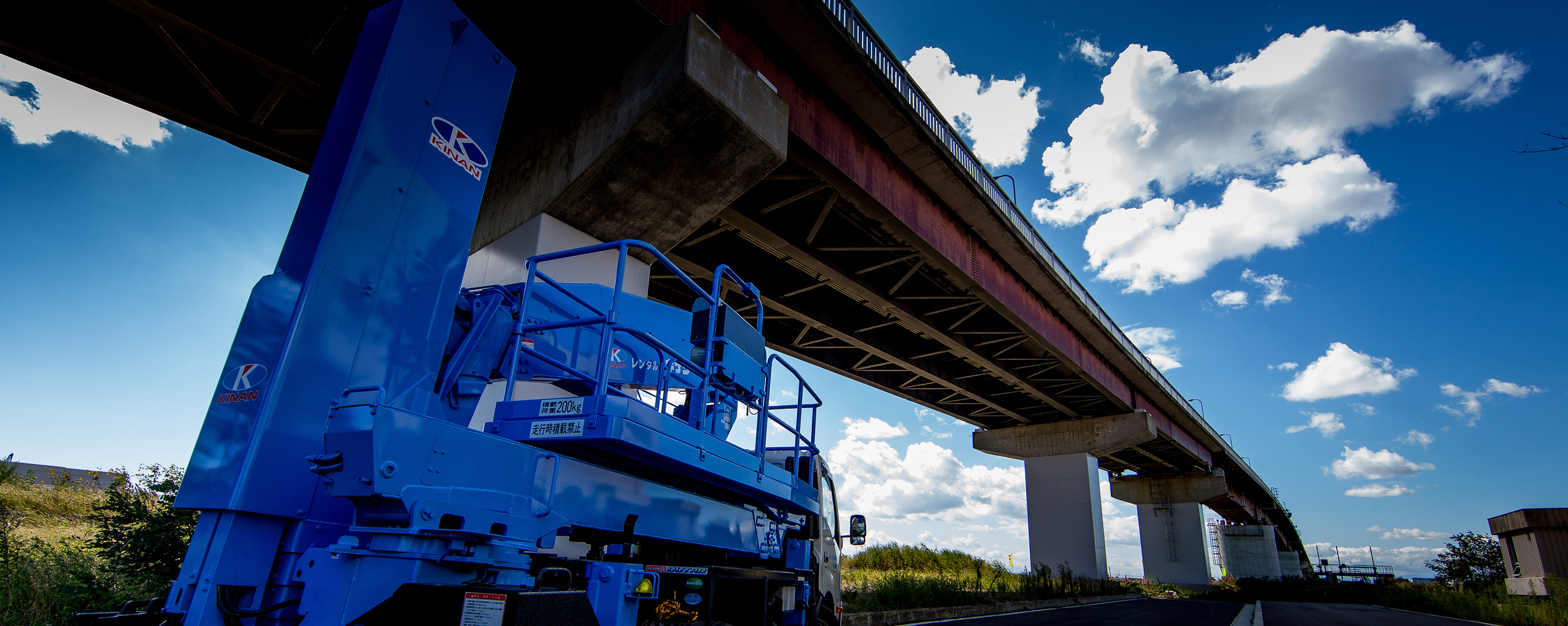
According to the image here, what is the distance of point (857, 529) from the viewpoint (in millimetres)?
8180

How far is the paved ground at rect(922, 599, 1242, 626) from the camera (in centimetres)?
1405

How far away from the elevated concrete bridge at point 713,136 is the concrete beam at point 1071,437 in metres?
8.15

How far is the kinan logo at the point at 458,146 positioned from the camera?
14.7ft

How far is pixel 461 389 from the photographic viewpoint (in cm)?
434

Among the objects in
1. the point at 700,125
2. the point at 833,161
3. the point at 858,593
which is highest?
the point at 833,161

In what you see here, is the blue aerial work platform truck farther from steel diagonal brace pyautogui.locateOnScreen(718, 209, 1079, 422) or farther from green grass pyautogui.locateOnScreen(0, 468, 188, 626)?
steel diagonal brace pyautogui.locateOnScreen(718, 209, 1079, 422)

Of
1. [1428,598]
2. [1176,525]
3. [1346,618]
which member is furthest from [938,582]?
[1176,525]

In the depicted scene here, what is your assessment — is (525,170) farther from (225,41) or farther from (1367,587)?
(1367,587)

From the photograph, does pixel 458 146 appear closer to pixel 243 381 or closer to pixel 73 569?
A: pixel 243 381

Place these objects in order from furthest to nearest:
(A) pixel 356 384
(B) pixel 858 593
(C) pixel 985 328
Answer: (C) pixel 985 328
(B) pixel 858 593
(A) pixel 356 384

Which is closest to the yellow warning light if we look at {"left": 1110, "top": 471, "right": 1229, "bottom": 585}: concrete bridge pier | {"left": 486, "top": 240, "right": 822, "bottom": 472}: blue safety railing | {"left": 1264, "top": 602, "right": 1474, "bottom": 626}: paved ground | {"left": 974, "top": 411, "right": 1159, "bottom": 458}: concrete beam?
{"left": 486, "top": 240, "right": 822, "bottom": 472}: blue safety railing

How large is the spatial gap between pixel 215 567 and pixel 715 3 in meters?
8.66

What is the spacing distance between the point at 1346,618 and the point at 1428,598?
11011 millimetres

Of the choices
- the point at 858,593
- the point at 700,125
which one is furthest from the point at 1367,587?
the point at 700,125
